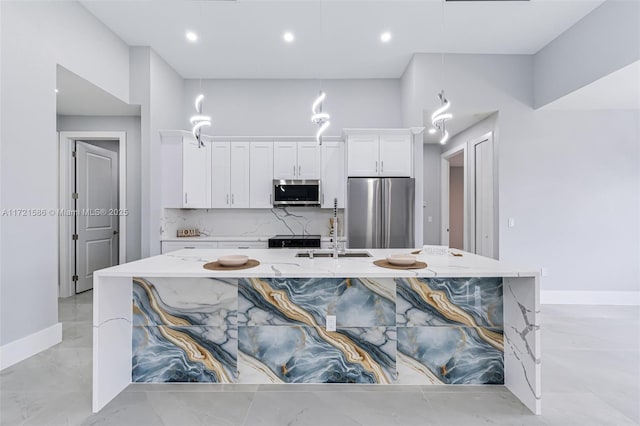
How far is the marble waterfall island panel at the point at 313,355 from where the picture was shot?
2.18 metres

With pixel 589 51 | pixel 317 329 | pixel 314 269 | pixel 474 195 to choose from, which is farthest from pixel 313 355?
pixel 589 51

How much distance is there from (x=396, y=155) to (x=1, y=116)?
12.7 ft

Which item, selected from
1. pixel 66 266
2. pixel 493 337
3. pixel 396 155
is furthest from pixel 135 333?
pixel 396 155

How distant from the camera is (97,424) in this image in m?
1.76

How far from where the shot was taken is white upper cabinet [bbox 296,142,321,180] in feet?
14.8

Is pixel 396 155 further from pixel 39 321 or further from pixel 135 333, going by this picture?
pixel 39 321

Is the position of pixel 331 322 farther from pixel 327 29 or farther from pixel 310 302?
pixel 327 29

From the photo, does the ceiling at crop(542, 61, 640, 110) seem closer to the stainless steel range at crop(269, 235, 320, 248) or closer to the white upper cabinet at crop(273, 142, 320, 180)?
the white upper cabinet at crop(273, 142, 320, 180)

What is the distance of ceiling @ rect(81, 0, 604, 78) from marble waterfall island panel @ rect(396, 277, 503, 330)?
106 inches

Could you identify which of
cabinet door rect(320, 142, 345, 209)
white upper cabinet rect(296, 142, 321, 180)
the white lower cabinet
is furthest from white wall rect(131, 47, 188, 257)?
cabinet door rect(320, 142, 345, 209)

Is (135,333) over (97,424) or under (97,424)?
over

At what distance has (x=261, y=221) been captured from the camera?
15.7 feet

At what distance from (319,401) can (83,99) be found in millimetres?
4226

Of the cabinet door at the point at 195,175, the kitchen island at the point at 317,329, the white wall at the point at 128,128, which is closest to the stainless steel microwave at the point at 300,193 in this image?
the cabinet door at the point at 195,175
